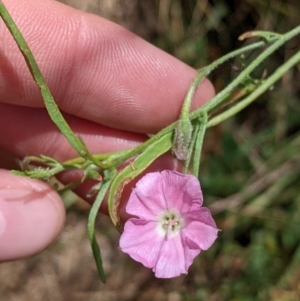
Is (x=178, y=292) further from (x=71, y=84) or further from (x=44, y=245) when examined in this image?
(x=71, y=84)

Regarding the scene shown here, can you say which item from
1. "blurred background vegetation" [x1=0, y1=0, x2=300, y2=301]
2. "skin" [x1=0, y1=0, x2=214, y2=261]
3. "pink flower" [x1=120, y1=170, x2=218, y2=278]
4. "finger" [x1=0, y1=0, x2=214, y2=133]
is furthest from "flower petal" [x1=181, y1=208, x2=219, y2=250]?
"blurred background vegetation" [x1=0, y1=0, x2=300, y2=301]

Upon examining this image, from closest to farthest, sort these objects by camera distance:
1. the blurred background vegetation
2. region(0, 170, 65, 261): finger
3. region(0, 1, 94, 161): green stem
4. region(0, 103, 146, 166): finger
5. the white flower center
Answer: region(0, 1, 94, 161): green stem, the white flower center, region(0, 170, 65, 261): finger, region(0, 103, 146, 166): finger, the blurred background vegetation

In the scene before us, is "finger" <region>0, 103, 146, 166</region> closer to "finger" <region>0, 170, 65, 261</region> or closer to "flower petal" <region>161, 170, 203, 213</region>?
"finger" <region>0, 170, 65, 261</region>

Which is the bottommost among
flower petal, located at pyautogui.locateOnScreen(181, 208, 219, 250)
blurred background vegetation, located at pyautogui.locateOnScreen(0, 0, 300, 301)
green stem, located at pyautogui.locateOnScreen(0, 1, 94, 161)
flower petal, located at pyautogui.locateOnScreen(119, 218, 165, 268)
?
blurred background vegetation, located at pyautogui.locateOnScreen(0, 0, 300, 301)

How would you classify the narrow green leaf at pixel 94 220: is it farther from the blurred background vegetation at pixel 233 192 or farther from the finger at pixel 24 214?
the blurred background vegetation at pixel 233 192

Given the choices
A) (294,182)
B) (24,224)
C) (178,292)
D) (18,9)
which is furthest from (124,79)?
(178,292)

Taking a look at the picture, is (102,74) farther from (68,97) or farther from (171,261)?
(171,261)

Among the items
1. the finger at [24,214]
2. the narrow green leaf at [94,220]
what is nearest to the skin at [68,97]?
the finger at [24,214]
